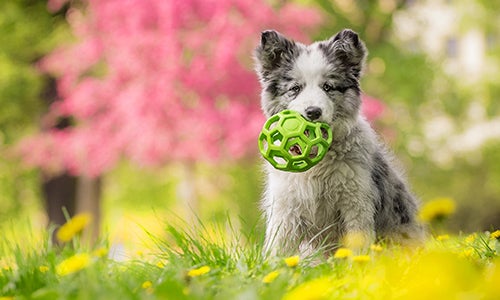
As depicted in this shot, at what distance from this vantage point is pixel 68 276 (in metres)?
2.98

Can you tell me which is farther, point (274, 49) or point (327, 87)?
point (274, 49)

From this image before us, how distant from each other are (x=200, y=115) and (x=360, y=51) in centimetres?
666

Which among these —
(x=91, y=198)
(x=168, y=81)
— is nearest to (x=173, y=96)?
(x=168, y=81)

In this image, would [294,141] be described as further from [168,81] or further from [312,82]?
[168,81]

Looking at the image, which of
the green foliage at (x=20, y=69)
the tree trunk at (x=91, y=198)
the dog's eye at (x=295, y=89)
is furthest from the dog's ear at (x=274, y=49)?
the tree trunk at (x=91, y=198)

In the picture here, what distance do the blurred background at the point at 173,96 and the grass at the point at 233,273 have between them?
508cm

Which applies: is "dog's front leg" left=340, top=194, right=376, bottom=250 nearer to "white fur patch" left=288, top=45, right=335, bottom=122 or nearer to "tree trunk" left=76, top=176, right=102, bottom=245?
"white fur patch" left=288, top=45, right=335, bottom=122

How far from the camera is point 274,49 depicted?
434 centimetres

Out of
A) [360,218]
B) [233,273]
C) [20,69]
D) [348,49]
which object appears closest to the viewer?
[233,273]

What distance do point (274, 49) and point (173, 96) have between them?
6.62 meters

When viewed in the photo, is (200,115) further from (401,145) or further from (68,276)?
(68,276)

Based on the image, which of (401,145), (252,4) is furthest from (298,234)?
(401,145)

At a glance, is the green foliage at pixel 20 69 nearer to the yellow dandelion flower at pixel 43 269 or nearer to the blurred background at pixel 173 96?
the blurred background at pixel 173 96

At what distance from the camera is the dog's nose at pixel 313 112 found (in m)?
3.91
